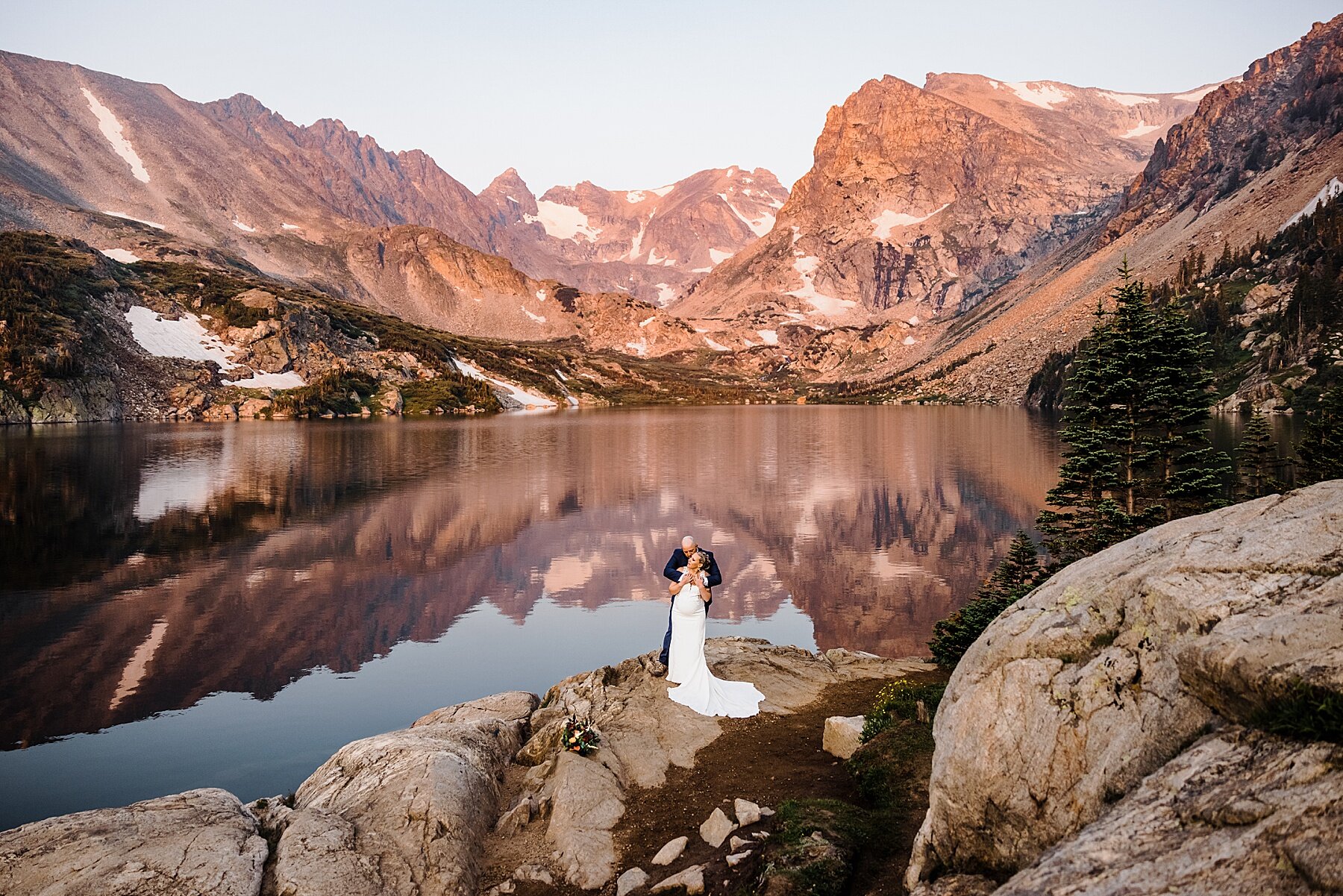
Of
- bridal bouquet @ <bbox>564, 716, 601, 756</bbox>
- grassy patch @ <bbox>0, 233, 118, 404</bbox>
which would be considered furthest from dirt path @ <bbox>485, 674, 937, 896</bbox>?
grassy patch @ <bbox>0, 233, 118, 404</bbox>

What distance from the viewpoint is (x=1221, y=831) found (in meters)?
5.81

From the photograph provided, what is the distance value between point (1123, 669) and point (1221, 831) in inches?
113

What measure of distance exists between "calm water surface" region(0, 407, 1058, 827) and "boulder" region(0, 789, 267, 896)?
8275 millimetres

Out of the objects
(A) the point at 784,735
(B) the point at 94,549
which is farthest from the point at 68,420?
(A) the point at 784,735

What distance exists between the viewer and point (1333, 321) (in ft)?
450

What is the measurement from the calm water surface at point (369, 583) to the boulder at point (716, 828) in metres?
12.4

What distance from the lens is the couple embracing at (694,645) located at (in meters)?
18.3

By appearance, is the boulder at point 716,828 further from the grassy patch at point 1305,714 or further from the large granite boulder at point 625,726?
the grassy patch at point 1305,714

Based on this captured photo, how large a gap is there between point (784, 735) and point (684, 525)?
39028 mm

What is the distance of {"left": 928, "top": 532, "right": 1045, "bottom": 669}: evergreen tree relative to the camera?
2389 centimetres

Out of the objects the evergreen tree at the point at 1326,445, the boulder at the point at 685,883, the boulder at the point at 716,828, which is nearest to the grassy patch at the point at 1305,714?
the boulder at the point at 685,883

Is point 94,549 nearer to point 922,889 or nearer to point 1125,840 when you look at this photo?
point 922,889

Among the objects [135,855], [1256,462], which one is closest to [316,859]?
[135,855]

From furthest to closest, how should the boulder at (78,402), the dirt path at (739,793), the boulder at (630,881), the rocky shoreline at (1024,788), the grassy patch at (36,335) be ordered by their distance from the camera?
the boulder at (78,402)
the grassy patch at (36,335)
the boulder at (630,881)
the dirt path at (739,793)
the rocky shoreline at (1024,788)
